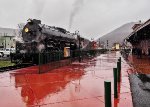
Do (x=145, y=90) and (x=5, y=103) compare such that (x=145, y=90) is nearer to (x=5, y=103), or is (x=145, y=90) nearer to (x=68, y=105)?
(x=68, y=105)

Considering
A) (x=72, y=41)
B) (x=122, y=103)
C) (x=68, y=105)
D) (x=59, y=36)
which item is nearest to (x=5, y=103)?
(x=68, y=105)

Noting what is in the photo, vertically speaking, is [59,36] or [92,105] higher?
[59,36]

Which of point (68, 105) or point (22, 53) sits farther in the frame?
point (22, 53)

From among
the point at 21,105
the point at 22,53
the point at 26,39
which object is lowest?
the point at 21,105

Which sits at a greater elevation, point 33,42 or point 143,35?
point 143,35

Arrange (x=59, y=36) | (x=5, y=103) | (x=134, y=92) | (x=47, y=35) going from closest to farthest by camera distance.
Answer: (x=5, y=103) → (x=134, y=92) → (x=47, y=35) → (x=59, y=36)

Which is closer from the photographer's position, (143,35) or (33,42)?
(33,42)

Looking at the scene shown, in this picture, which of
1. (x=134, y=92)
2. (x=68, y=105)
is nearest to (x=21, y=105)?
(x=68, y=105)

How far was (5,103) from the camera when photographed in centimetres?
657

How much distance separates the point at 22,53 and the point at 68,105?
1397 centimetres

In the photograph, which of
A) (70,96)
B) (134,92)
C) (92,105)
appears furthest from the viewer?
(134,92)

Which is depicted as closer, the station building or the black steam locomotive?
the black steam locomotive

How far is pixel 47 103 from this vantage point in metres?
6.45

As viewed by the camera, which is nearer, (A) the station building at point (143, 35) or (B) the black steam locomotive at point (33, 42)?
(B) the black steam locomotive at point (33, 42)
